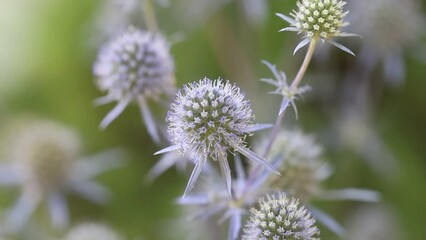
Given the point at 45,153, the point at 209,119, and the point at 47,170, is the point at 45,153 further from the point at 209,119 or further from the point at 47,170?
the point at 209,119

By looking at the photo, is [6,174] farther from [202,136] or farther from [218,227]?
[202,136]

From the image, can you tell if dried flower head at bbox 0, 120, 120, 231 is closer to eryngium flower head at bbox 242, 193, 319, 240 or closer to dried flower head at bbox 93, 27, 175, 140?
dried flower head at bbox 93, 27, 175, 140

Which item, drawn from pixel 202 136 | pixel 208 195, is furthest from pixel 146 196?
pixel 202 136

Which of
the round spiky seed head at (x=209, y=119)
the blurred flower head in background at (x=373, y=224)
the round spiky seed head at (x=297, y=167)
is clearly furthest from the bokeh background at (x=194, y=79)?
the round spiky seed head at (x=209, y=119)

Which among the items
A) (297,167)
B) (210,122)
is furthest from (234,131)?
(297,167)

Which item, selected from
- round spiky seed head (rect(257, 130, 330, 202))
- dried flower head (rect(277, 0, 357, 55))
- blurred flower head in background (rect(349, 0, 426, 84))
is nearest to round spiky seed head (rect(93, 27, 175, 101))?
round spiky seed head (rect(257, 130, 330, 202))
